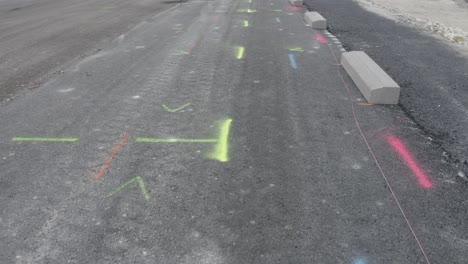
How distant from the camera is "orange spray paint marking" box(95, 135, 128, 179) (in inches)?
180

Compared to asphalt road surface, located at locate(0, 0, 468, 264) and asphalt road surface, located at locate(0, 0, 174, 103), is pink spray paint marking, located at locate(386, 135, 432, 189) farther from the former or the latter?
asphalt road surface, located at locate(0, 0, 174, 103)

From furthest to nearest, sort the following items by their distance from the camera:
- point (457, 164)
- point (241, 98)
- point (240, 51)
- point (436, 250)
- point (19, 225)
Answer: point (240, 51), point (241, 98), point (457, 164), point (19, 225), point (436, 250)

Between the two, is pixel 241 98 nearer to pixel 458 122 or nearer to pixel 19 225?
pixel 458 122

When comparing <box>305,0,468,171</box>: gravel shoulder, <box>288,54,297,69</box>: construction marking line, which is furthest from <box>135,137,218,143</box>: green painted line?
<box>288,54,297,69</box>: construction marking line

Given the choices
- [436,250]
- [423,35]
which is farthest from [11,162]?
[423,35]

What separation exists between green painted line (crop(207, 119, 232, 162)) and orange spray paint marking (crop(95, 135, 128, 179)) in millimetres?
1229

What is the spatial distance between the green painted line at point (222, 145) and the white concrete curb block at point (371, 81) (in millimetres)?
2569

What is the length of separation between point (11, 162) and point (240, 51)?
637 cm

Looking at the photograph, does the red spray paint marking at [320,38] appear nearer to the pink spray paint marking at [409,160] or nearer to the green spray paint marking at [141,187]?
the pink spray paint marking at [409,160]

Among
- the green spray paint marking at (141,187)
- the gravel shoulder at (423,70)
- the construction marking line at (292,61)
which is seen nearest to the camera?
the green spray paint marking at (141,187)

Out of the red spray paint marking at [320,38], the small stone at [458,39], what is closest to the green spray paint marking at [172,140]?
the red spray paint marking at [320,38]

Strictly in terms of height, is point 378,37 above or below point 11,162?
below

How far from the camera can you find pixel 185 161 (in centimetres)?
482

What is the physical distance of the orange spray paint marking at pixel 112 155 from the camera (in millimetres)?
4582
